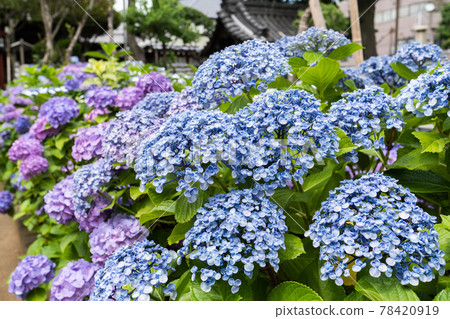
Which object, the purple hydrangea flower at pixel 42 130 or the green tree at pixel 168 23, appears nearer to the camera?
the purple hydrangea flower at pixel 42 130

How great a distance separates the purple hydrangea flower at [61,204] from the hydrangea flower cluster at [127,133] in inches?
15.6

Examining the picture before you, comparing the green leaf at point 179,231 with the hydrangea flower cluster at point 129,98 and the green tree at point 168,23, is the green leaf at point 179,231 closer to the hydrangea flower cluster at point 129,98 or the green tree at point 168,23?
the hydrangea flower cluster at point 129,98

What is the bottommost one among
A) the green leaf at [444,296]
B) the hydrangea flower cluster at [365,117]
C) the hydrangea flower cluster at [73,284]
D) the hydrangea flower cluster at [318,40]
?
the hydrangea flower cluster at [73,284]

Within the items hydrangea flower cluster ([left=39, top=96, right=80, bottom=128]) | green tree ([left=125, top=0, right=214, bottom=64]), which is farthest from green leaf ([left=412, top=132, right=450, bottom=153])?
green tree ([left=125, top=0, right=214, bottom=64])

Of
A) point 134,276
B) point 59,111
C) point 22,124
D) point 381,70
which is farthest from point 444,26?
point 134,276

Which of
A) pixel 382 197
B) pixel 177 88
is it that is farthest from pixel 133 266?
pixel 177 88

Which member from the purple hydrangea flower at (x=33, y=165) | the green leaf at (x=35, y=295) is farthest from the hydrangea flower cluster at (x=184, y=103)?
the purple hydrangea flower at (x=33, y=165)

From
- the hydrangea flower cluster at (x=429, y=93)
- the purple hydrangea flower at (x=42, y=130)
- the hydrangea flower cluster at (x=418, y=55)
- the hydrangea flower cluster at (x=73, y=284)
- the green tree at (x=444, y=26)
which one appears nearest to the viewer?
the hydrangea flower cluster at (x=429, y=93)

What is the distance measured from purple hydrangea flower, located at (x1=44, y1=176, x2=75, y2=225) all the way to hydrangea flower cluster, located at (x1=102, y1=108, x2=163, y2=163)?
15.6 inches

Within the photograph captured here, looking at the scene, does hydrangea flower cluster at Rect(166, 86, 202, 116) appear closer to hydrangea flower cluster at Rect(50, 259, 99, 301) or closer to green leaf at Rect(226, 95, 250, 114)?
green leaf at Rect(226, 95, 250, 114)

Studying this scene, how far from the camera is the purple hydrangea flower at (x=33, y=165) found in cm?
268

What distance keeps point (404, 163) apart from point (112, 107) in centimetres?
200

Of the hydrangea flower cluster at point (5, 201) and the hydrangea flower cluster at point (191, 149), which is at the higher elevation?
the hydrangea flower cluster at point (191, 149)
